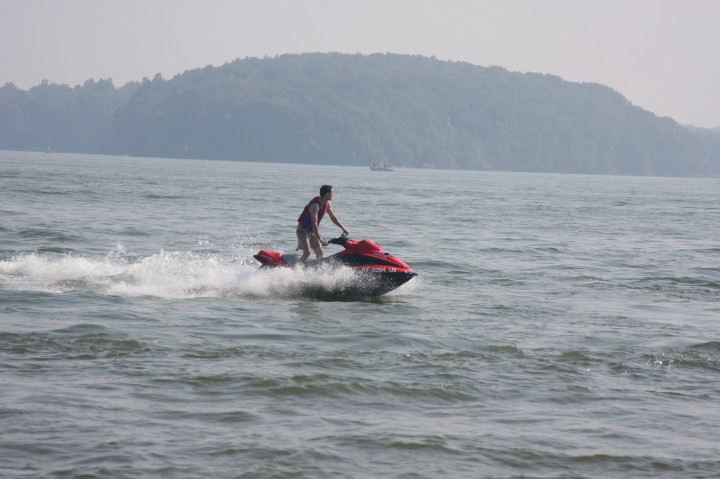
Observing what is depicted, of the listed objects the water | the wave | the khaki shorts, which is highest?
the khaki shorts

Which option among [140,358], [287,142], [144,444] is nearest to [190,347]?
[140,358]

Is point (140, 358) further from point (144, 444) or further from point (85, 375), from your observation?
point (144, 444)

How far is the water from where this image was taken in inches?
279

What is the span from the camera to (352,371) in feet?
31.3

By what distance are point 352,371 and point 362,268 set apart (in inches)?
177

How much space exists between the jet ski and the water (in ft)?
0.90

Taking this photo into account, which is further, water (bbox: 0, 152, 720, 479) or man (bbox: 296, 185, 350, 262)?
man (bbox: 296, 185, 350, 262)

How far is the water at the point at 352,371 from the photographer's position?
7.08 metres

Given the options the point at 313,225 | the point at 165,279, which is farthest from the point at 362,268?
the point at 165,279

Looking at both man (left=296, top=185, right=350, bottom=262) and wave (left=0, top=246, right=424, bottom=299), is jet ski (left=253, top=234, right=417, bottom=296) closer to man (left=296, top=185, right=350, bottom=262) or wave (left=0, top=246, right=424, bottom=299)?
wave (left=0, top=246, right=424, bottom=299)

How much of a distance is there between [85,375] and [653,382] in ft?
20.0

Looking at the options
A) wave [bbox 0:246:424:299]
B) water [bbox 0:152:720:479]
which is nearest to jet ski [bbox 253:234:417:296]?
wave [bbox 0:246:424:299]

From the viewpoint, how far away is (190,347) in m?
10.3

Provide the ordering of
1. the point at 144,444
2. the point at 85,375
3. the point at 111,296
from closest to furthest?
the point at 144,444, the point at 85,375, the point at 111,296
